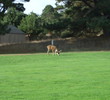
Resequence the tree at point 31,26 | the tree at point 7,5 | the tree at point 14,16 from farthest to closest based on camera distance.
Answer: the tree at point 14,16, the tree at point 31,26, the tree at point 7,5

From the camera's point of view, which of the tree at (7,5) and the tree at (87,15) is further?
the tree at (87,15)

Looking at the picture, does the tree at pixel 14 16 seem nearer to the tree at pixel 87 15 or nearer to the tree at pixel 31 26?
the tree at pixel 31 26

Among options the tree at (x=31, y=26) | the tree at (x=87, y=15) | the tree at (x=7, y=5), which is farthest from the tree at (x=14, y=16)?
the tree at (x=7, y=5)

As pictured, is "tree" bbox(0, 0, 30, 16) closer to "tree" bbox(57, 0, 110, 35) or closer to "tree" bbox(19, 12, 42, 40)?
"tree" bbox(57, 0, 110, 35)

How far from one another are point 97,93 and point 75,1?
5200 centimetres

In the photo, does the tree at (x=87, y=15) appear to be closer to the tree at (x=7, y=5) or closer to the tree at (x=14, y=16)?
the tree at (x=7, y=5)

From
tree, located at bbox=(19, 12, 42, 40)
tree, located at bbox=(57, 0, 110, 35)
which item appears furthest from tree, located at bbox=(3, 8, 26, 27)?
tree, located at bbox=(57, 0, 110, 35)

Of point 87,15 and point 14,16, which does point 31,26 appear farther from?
point 87,15

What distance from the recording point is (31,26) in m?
70.9

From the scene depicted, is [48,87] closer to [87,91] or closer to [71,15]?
[87,91]

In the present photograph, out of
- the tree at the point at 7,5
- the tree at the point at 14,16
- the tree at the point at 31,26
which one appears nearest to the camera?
the tree at the point at 7,5

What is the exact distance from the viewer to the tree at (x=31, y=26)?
2743 inches

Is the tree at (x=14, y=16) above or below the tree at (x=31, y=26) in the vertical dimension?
above

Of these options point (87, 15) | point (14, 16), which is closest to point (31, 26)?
point (14, 16)
